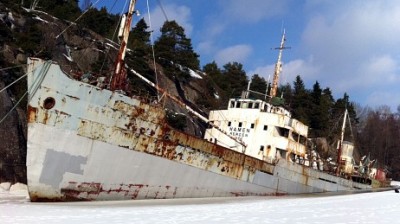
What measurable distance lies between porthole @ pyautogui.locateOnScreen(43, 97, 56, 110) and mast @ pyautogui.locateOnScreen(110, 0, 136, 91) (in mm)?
2220

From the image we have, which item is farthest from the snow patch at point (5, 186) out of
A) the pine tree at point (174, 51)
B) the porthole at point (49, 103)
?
the pine tree at point (174, 51)

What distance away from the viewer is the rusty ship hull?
46.1ft

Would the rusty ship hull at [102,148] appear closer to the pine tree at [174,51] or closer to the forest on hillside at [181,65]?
the forest on hillside at [181,65]

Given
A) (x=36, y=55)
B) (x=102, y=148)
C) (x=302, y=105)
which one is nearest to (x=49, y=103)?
(x=102, y=148)

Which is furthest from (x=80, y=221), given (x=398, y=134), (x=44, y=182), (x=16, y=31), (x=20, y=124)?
(x=398, y=134)

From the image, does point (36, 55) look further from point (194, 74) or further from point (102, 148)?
point (194, 74)

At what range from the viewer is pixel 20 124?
19.8 metres

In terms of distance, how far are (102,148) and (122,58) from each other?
3673 mm

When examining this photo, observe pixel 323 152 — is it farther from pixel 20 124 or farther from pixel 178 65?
pixel 20 124

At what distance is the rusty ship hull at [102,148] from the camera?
14.0 metres

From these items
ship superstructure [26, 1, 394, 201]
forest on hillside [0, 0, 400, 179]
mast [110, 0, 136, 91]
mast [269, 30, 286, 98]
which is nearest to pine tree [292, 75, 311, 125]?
forest on hillside [0, 0, 400, 179]

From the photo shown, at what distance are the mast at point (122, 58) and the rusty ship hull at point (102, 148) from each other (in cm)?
88

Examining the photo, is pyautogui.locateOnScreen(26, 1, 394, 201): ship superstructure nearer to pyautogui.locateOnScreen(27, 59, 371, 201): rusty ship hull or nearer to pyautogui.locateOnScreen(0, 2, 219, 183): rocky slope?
pyautogui.locateOnScreen(27, 59, 371, 201): rusty ship hull

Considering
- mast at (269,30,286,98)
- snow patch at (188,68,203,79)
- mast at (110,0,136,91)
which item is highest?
snow patch at (188,68,203,79)
